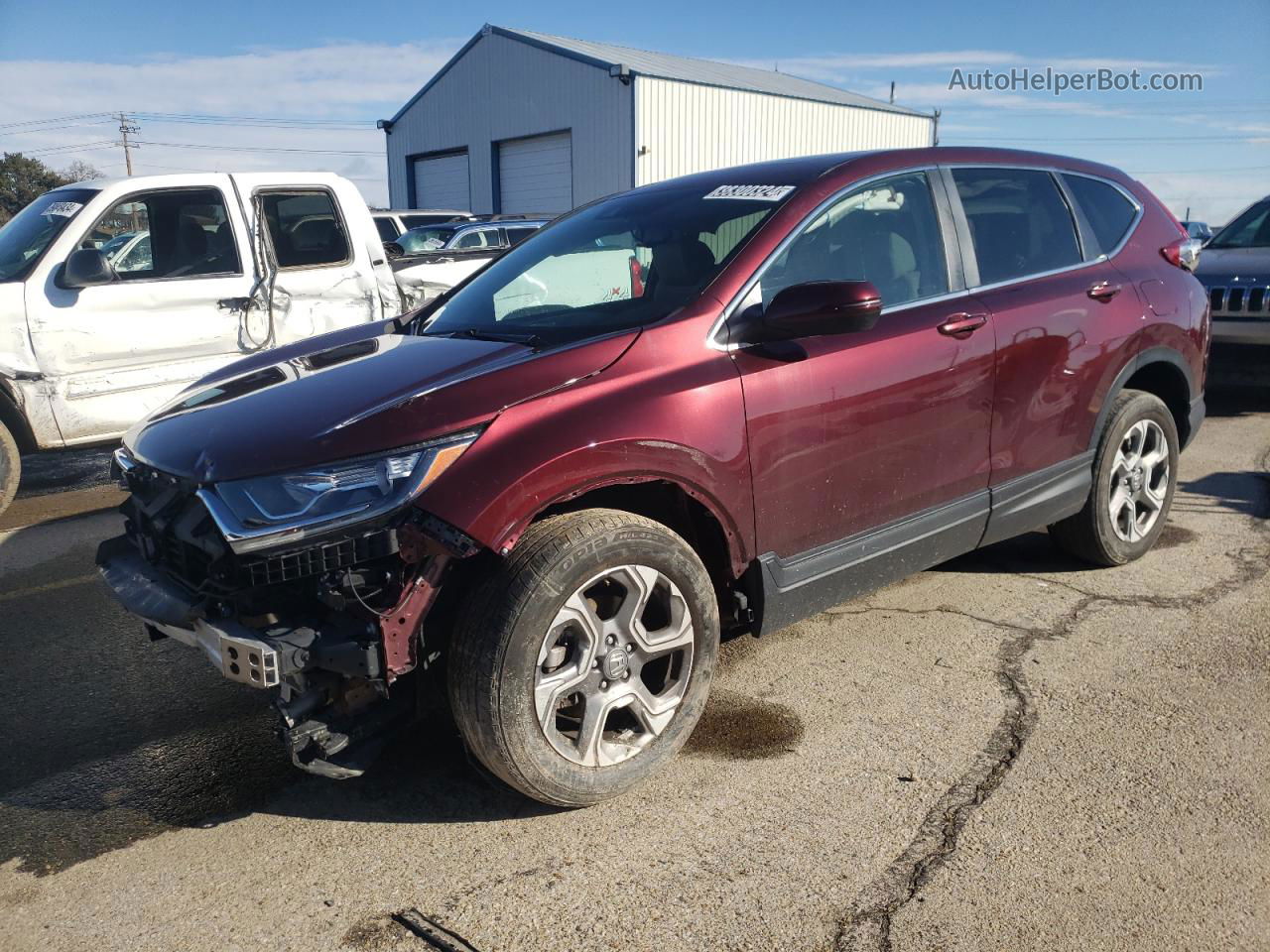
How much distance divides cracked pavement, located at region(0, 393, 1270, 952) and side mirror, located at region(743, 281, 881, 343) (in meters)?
1.32

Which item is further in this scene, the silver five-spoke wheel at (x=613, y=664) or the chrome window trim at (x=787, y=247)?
the chrome window trim at (x=787, y=247)

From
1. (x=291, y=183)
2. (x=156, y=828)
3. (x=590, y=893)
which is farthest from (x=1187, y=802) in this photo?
(x=291, y=183)

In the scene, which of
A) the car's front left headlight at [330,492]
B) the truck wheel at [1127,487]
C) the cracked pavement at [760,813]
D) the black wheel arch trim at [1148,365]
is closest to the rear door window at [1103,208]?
the black wheel arch trim at [1148,365]

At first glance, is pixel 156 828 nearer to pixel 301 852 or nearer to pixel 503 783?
pixel 301 852

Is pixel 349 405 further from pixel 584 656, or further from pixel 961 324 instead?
pixel 961 324

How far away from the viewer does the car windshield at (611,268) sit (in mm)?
3303

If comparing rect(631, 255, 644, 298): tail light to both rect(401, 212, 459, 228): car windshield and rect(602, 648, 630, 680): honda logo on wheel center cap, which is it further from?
rect(401, 212, 459, 228): car windshield

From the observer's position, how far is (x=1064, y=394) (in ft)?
13.5

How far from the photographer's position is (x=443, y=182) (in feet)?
106

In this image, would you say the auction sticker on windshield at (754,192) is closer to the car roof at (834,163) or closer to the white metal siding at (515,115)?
the car roof at (834,163)

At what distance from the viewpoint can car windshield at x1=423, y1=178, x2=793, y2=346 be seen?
130 inches

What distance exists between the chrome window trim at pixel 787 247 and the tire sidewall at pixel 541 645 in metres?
0.64

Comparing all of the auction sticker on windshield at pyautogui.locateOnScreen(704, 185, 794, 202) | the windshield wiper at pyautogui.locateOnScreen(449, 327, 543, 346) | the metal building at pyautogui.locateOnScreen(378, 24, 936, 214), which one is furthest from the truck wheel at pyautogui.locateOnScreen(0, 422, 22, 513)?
the metal building at pyautogui.locateOnScreen(378, 24, 936, 214)

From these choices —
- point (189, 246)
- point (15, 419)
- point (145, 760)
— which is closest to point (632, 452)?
point (145, 760)
